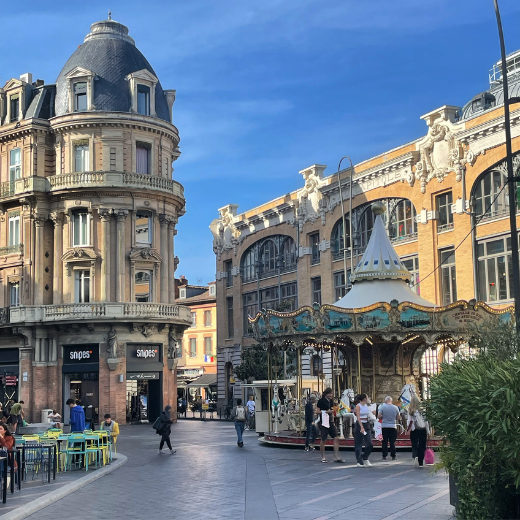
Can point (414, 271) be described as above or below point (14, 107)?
below

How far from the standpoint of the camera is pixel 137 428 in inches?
1634

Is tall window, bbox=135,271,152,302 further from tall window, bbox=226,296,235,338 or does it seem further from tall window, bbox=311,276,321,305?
tall window, bbox=226,296,235,338

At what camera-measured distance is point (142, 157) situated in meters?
46.8

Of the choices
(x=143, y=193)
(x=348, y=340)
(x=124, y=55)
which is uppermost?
(x=124, y=55)

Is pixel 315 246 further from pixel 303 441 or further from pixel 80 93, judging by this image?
pixel 303 441

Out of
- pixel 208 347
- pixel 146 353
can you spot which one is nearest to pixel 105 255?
pixel 146 353

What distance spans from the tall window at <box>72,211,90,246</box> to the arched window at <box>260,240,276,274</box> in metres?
13.7

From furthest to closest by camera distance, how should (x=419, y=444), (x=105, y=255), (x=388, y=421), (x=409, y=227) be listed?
1. (x=105, y=255)
2. (x=409, y=227)
3. (x=388, y=421)
4. (x=419, y=444)

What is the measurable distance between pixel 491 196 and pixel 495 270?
10.7ft

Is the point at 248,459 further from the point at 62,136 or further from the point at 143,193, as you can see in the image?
the point at 62,136

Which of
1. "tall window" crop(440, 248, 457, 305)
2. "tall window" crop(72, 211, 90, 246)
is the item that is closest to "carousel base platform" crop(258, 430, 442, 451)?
"tall window" crop(440, 248, 457, 305)

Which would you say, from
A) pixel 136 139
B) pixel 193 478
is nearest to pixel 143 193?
pixel 136 139

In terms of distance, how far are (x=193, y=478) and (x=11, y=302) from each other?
32380 mm

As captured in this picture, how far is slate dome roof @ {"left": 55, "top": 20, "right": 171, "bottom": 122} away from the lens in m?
46.7
